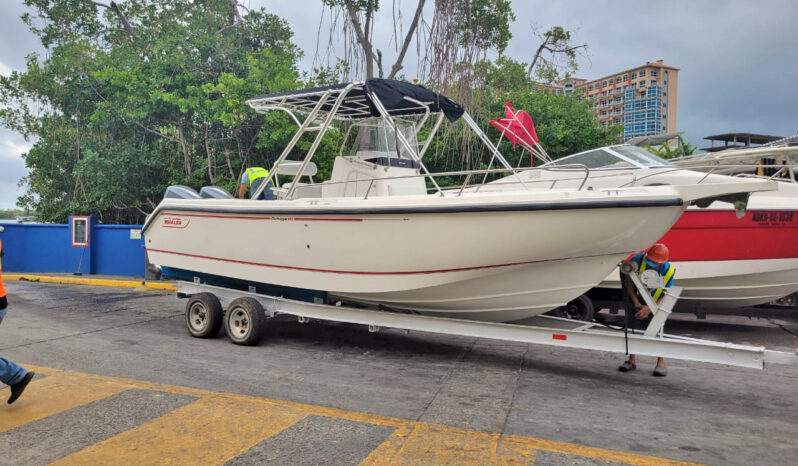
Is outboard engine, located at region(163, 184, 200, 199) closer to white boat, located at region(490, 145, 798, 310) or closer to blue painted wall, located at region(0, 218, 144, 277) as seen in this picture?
white boat, located at region(490, 145, 798, 310)

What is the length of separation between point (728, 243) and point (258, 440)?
20.4ft

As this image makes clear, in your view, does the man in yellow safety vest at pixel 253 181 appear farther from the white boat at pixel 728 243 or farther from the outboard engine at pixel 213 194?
the white boat at pixel 728 243

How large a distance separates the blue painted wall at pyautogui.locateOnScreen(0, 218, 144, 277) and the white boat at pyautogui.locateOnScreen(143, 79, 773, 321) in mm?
6573

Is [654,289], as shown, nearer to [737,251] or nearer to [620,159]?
[737,251]

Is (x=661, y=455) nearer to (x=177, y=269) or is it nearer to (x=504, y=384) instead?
(x=504, y=384)

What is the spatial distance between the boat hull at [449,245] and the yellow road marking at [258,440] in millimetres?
1635

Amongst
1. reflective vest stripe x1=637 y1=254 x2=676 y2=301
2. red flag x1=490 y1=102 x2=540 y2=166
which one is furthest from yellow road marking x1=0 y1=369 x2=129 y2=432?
red flag x1=490 y1=102 x2=540 y2=166

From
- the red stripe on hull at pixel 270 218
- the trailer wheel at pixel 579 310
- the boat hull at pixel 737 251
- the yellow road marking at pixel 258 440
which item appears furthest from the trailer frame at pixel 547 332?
the boat hull at pixel 737 251

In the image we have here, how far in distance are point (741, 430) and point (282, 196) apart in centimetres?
475

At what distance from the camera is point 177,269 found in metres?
7.29

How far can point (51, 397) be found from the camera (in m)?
4.28

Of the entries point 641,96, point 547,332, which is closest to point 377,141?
point 547,332

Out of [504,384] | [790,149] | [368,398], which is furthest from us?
[790,149]

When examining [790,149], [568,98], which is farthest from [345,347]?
[568,98]
